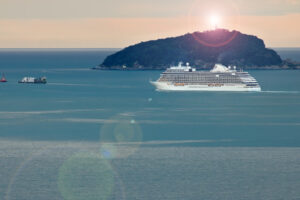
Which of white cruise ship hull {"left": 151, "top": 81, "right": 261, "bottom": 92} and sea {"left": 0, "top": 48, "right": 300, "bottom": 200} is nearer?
sea {"left": 0, "top": 48, "right": 300, "bottom": 200}

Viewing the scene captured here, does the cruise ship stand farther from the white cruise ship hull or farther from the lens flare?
the lens flare

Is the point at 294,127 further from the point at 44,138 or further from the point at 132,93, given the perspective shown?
the point at 132,93

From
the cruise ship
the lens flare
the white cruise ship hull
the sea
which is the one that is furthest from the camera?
the cruise ship

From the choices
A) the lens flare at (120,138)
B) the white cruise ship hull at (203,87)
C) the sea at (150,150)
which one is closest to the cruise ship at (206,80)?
the white cruise ship hull at (203,87)

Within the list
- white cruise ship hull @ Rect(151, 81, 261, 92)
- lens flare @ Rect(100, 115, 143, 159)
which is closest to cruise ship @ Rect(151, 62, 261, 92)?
white cruise ship hull @ Rect(151, 81, 261, 92)

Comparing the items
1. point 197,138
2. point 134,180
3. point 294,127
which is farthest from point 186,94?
point 134,180

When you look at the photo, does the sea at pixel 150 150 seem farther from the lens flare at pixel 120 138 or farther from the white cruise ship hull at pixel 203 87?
the white cruise ship hull at pixel 203 87
